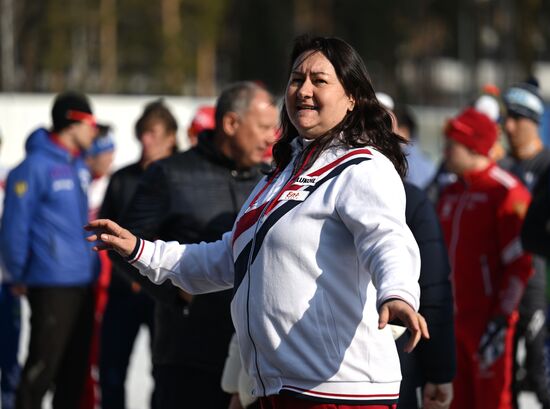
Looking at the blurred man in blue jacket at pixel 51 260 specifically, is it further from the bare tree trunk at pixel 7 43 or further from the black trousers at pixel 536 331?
the bare tree trunk at pixel 7 43

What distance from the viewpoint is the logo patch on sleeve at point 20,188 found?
714 centimetres

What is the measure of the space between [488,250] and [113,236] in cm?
283

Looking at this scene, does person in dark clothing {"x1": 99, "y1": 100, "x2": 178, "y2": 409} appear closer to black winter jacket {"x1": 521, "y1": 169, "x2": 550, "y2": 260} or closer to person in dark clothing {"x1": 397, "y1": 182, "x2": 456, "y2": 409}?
black winter jacket {"x1": 521, "y1": 169, "x2": 550, "y2": 260}

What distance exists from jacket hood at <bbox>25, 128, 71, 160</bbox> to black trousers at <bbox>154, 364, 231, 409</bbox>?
2630 mm

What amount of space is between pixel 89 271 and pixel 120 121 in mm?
11406

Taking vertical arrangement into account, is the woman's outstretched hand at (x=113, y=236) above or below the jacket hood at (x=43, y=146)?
above

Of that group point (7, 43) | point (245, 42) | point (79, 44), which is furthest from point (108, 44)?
point (245, 42)

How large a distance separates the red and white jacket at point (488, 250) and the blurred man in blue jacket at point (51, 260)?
2.23 m

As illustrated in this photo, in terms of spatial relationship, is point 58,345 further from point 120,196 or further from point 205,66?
point 205,66

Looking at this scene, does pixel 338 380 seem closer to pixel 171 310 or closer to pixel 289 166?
pixel 289 166

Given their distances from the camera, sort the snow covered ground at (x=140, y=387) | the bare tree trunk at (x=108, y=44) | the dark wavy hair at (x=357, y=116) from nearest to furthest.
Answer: the dark wavy hair at (x=357, y=116)
the snow covered ground at (x=140, y=387)
the bare tree trunk at (x=108, y=44)

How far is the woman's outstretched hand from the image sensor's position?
12.3 ft

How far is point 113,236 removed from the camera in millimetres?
3756

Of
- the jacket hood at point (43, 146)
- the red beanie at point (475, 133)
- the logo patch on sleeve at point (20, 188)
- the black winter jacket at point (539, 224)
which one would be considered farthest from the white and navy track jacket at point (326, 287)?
the jacket hood at point (43, 146)
